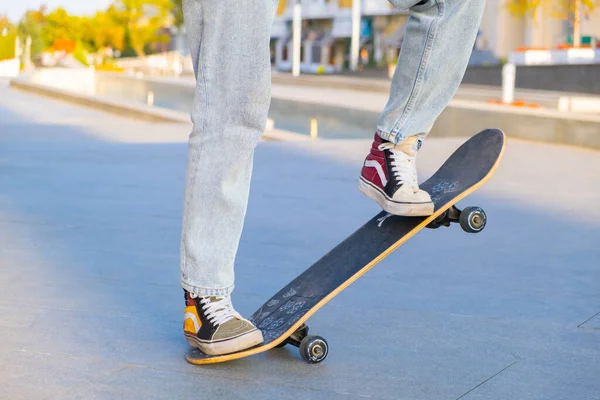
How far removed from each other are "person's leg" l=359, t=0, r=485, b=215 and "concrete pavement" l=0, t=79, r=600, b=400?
41cm

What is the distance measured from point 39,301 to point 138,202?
96.8 inches

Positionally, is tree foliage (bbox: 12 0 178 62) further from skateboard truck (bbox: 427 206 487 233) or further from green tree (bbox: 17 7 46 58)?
skateboard truck (bbox: 427 206 487 233)

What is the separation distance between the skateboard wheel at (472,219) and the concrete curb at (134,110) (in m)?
7.67

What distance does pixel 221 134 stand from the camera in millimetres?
2461

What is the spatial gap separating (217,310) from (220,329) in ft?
0.16

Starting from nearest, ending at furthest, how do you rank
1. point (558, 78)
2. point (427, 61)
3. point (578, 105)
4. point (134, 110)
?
point (427, 61) < point (134, 110) < point (578, 105) < point (558, 78)

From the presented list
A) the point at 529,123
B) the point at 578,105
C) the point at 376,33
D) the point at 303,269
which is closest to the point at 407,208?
the point at 303,269

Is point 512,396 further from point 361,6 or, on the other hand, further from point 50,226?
point 361,6

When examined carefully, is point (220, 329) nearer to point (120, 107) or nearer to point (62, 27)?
point (120, 107)

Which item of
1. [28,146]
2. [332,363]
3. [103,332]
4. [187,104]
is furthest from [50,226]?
[187,104]

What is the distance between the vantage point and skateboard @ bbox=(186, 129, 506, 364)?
8.57ft

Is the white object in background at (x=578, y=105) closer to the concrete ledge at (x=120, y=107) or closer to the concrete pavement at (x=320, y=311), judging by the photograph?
the concrete ledge at (x=120, y=107)

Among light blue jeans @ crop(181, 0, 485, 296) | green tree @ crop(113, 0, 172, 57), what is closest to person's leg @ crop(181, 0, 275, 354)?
light blue jeans @ crop(181, 0, 485, 296)

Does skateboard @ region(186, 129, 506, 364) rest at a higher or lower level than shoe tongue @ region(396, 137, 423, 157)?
lower
